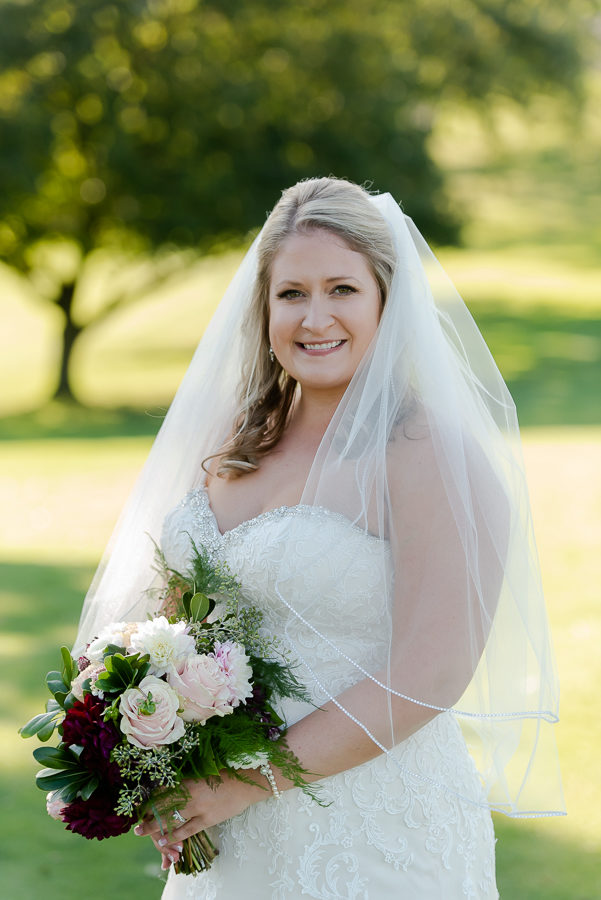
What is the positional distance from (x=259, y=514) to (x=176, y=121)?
17.3m

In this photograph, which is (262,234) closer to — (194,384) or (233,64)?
(194,384)

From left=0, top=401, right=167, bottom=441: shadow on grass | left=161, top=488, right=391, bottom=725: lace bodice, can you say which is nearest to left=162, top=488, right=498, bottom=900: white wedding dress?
left=161, top=488, right=391, bottom=725: lace bodice

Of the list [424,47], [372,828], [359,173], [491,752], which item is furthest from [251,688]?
[424,47]

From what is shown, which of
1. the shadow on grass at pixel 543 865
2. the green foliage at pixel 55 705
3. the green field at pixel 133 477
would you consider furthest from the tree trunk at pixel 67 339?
the green foliage at pixel 55 705

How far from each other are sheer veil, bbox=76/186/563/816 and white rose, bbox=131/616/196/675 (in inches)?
11.3

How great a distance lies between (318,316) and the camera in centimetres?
281

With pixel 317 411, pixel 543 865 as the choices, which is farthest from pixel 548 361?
pixel 317 411

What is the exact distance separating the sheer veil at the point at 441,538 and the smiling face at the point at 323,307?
6 cm

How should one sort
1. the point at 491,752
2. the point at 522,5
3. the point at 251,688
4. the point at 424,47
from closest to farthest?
the point at 251,688 → the point at 491,752 → the point at 424,47 → the point at 522,5

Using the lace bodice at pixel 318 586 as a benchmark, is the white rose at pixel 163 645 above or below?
below

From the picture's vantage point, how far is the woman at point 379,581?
8.50 feet

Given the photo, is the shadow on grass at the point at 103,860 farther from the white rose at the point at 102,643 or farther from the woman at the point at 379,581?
the white rose at the point at 102,643

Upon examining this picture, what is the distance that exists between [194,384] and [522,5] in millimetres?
30169

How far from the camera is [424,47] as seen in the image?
26.2 metres
